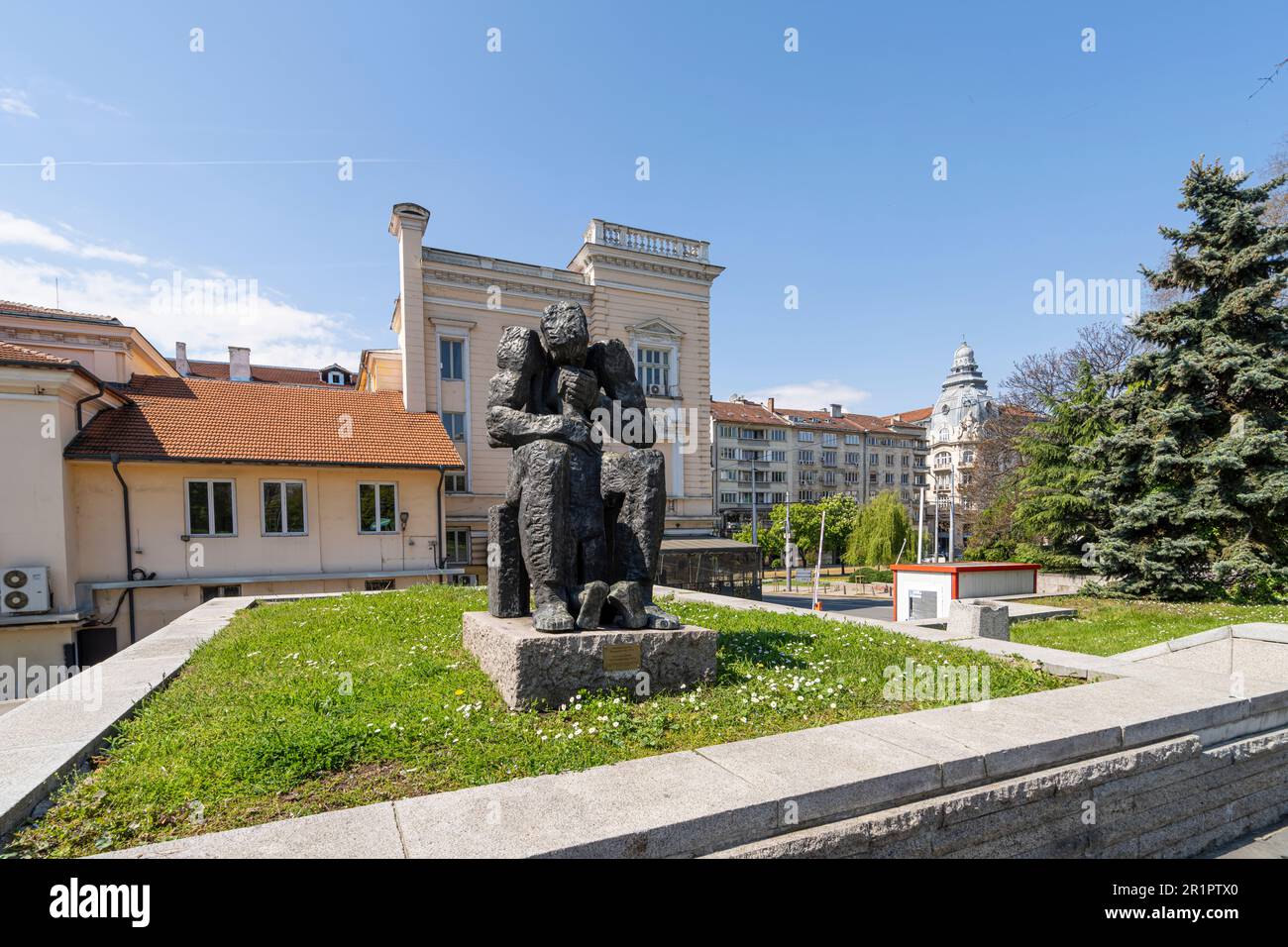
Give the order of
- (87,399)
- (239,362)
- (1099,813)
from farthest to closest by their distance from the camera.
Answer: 1. (239,362)
2. (87,399)
3. (1099,813)

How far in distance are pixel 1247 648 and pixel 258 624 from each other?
12.7 meters

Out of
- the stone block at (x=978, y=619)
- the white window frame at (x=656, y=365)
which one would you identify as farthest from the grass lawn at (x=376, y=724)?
the white window frame at (x=656, y=365)

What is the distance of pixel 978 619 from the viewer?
8.81m

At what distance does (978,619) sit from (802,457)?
52575mm

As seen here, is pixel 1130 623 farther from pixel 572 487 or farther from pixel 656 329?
pixel 656 329

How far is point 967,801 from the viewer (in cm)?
297

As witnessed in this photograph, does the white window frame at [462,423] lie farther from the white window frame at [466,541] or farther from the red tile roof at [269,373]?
the red tile roof at [269,373]

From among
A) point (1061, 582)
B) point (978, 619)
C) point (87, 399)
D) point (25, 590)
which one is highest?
point (87, 399)

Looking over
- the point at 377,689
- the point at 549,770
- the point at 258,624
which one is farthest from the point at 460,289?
the point at 549,770

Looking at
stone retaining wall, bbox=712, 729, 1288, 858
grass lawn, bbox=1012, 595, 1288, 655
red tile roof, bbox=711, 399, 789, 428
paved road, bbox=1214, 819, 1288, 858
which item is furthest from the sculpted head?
red tile roof, bbox=711, 399, 789, 428

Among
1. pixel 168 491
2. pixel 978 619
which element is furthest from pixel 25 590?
pixel 978 619

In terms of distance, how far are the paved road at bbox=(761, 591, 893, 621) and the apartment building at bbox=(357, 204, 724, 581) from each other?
722 centimetres

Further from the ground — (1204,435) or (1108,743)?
(1204,435)
